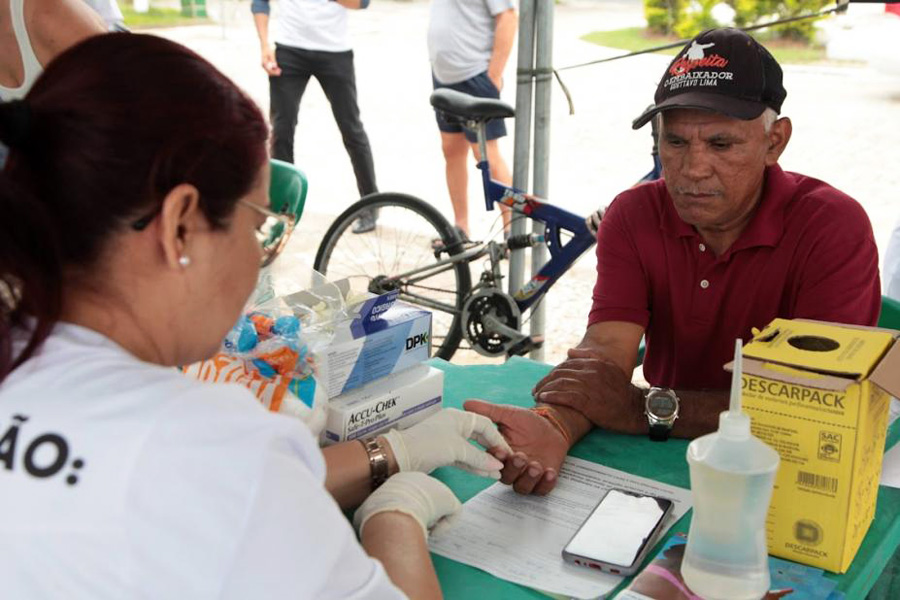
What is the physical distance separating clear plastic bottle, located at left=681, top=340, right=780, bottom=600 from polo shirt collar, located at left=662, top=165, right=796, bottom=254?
0.86 metres

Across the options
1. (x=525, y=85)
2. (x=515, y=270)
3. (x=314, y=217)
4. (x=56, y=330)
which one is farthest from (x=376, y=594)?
(x=314, y=217)

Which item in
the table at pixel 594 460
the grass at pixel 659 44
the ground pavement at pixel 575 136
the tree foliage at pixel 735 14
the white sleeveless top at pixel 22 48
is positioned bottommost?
the ground pavement at pixel 575 136

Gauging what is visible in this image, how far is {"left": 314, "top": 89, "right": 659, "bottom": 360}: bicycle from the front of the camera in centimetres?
356

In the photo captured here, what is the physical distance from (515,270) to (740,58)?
1.82 m

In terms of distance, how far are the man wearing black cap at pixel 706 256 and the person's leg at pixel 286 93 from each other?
3592mm

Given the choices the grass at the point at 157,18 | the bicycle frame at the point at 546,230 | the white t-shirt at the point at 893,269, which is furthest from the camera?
the grass at the point at 157,18

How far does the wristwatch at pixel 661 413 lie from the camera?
166 centimetres

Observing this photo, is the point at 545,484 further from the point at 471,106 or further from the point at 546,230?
the point at 471,106

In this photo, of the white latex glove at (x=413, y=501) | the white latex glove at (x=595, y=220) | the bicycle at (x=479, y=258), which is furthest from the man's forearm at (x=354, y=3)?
the white latex glove at (x=413, y=501)

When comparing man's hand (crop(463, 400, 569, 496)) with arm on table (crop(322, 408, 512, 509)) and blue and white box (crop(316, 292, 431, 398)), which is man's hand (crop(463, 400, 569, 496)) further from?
blue and white box (crop(316, 292, 431, 398))

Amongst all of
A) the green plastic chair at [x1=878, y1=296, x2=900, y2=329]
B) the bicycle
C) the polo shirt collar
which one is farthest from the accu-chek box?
the bicycle

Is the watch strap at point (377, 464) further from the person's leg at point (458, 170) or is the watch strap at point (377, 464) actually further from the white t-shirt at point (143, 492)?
the person's leg at point (458, 170)

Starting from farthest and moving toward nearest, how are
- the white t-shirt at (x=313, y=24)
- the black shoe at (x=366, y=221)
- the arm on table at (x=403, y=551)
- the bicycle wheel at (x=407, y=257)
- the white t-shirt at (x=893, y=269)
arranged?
the white t-shirt at (x=313, y=24) < the black shoe at (x=366, y=221) < the bicycle wheel at (x=407, y=257) < the white t-shirt at (x=893, y=269) < the arm on table at (x=403, y=551)

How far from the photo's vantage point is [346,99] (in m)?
5.43
